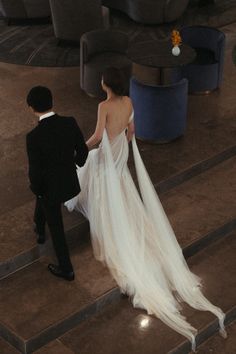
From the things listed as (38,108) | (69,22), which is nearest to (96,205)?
(38,108)

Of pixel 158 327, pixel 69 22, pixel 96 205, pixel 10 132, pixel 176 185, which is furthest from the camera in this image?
pixel 69 22

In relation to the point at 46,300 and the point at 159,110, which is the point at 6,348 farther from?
the point at 159,110

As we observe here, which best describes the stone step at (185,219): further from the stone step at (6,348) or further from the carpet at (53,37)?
the carpet at (53,37)

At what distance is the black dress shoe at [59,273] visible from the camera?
19.1ft

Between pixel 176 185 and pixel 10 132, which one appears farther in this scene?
pixel 10 132

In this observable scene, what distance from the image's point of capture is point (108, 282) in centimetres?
585

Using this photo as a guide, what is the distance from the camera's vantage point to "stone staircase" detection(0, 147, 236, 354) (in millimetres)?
5492

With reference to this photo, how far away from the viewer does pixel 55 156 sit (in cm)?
512

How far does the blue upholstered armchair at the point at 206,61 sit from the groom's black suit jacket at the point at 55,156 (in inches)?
134

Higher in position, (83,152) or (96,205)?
(83,152)

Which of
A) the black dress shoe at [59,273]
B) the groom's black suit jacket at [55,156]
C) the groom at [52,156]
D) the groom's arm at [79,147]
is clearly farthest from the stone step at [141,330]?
the groom's arm at [79,147]

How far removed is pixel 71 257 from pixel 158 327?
39.2 inches

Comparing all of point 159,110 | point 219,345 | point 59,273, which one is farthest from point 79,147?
point 159,110

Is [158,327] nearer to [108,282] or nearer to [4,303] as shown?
[108,282]
